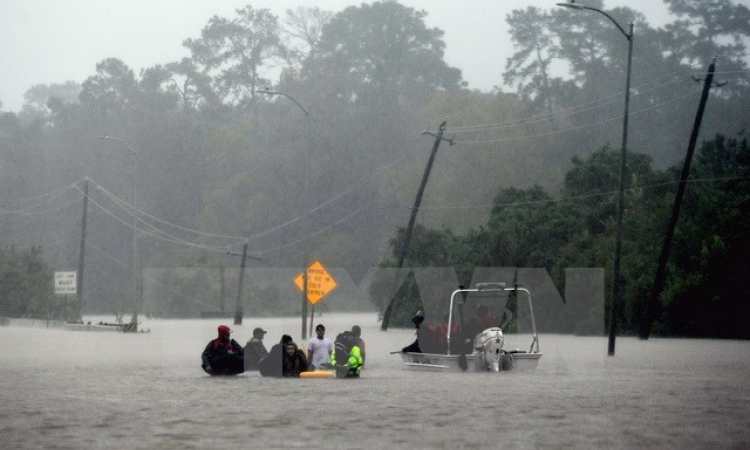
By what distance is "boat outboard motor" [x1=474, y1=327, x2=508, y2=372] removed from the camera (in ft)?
91.7

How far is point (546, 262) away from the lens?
2515 inches

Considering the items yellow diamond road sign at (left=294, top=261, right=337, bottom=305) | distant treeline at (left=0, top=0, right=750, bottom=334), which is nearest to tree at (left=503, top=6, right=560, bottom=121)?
distant treeline at (left=0, top=0, right=750, bottom=334)

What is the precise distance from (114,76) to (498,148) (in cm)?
5917

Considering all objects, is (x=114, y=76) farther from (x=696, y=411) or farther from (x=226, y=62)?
(x=696, y=411)

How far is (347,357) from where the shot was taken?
27703 mm

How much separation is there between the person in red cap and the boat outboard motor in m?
5.02

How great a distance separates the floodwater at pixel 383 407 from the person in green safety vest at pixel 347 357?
0.54 m

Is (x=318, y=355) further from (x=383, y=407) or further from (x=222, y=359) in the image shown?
(x=383, y=407)

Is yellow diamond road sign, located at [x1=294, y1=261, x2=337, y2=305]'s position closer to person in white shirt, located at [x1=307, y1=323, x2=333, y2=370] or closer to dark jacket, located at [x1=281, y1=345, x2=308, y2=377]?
person in white shirt, located at [x1=307, y1=323, x2=333, y2=370]

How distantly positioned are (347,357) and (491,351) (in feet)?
9.91

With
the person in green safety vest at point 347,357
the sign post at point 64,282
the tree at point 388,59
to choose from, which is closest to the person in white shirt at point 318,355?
the person in green safety vest at point 347,357

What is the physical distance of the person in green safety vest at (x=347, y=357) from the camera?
26.6 meters

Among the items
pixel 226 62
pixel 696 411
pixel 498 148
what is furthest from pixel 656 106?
pixel 696 411

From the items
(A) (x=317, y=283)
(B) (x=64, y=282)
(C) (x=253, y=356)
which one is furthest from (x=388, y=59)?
(C) (x=253, y=356)
